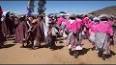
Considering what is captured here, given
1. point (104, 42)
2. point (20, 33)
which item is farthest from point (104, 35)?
point (20, 33)

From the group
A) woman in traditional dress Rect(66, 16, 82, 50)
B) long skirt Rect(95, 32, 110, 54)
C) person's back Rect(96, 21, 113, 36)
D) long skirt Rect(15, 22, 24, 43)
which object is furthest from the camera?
long skirt Rect(15, 22, 24, 43)

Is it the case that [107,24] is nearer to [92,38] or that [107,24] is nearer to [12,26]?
[92,38]

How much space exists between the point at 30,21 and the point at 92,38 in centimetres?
395

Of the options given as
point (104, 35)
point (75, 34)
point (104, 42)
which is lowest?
point (104, 42)

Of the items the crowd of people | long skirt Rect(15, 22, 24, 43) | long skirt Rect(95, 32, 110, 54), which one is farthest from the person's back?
long skirt Rect(15, 22, 24, 43)

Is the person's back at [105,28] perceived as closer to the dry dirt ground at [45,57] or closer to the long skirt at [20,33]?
the dry dirt ground at [45,57]

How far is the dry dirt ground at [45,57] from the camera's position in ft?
37.4

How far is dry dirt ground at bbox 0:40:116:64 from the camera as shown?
37.4ft

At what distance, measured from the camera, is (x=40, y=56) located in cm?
1238

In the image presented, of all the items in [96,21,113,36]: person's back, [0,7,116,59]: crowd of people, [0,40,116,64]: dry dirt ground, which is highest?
[96,21,113,36]: person's back

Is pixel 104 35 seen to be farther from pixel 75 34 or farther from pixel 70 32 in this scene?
pixel 70 32

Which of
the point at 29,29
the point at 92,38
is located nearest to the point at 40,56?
the point at 29,29

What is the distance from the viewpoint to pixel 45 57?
39.9ft

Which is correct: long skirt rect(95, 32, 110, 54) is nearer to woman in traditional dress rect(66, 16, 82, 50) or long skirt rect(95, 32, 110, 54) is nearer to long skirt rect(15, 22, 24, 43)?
woman in traditional dress rect(66, 16, 82, 50)
